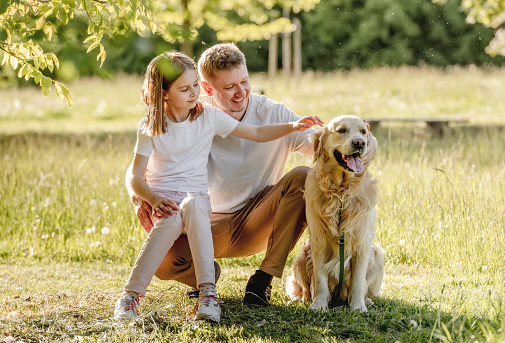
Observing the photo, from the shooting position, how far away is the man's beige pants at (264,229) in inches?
147

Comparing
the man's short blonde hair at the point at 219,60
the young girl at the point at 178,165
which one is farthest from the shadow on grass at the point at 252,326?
the man's short blonde hair at the point at 219,60

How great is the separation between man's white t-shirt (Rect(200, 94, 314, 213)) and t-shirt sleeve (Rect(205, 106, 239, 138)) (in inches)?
11.3

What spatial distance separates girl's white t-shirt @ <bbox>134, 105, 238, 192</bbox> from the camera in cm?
363

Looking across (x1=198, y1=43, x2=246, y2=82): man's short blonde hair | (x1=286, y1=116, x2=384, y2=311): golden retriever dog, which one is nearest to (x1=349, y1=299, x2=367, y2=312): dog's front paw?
(x1=286, y1=116, x2=384, y2=311): golden retriever dog

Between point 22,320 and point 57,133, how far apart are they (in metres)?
9.78

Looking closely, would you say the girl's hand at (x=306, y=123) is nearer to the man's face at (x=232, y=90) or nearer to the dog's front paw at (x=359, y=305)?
the man's face at (x=232, y=90)

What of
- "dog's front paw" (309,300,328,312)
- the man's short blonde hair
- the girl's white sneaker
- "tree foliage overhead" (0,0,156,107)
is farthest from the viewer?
the man's short blonde hair

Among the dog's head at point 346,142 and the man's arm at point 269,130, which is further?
the man's arm at point 269,130

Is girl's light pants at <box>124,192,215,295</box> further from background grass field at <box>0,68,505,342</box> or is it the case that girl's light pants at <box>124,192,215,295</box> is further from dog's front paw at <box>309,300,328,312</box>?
dog's front paw at <box>309,300,328,312</box>

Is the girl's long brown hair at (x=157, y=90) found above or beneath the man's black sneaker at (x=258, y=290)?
above

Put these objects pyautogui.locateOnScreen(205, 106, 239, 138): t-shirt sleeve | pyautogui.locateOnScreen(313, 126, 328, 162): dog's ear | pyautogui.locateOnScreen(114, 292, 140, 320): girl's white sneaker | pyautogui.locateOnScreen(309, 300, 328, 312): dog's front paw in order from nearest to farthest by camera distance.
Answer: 1. pyautogui.locateOnScreen(114, 292, 140, 320): girl's white sneaker
2. pyautogui.locateOnScreen(309, 300, 328, 312): dog's front paw
3. pyautogui.locateOnScreen(313, 126, 328, 162): dog's ear
4. pyautogui.locateOnScreen(205, 106, 239, 138): t-shirt sleeve

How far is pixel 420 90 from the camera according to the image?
18109 mm

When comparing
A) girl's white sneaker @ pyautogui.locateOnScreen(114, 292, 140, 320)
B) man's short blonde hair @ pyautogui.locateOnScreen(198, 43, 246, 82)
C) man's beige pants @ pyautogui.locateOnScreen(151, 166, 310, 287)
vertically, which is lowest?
girl's white sneaker @ pyautogui.locateOnScreen(114, 292, 140, 320)

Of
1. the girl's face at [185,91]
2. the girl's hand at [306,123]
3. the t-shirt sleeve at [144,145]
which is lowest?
the t-shirt sleeve at [144,145]
